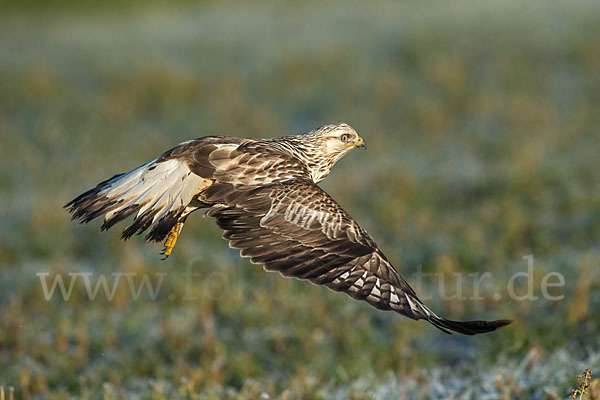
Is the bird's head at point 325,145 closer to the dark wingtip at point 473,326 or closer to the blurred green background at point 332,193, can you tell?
the dark wingtip at point 473,326

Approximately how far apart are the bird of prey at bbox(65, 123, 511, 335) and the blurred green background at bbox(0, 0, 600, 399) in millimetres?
1310

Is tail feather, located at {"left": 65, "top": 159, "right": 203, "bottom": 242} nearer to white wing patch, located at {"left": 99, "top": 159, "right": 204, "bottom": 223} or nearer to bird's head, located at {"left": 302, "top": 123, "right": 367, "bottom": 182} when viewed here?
white wing patch, located at {"left": 99, "top": 159, "right": 204, "bottom": 223}

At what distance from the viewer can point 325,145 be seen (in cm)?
502

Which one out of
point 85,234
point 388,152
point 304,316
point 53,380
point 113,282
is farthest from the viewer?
point 388,152

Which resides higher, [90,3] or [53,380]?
[90,3]

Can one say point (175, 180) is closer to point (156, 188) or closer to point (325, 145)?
point (156, 188)

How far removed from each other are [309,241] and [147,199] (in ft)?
3.44

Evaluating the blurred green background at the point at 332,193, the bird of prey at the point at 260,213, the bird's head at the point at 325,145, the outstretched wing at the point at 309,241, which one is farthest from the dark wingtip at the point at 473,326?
the bird's head at the point at 325,145

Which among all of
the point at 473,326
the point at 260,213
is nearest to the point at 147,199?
the point at 260,213

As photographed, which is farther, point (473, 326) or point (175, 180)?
point (175, 180)

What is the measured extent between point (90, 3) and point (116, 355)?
24.2 meters

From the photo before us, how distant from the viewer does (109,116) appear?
1394 cm

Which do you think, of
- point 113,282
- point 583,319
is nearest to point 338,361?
point 583,319

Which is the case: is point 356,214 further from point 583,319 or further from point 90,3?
point 90,3
